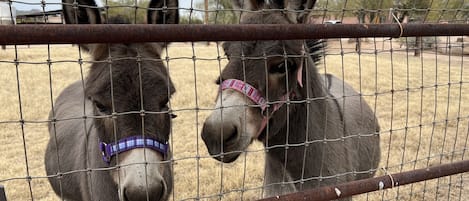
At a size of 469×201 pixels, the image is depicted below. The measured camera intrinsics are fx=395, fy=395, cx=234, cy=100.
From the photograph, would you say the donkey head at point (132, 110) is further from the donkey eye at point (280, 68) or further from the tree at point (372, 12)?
the tree at point (372, 12)

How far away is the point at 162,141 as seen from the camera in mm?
1999

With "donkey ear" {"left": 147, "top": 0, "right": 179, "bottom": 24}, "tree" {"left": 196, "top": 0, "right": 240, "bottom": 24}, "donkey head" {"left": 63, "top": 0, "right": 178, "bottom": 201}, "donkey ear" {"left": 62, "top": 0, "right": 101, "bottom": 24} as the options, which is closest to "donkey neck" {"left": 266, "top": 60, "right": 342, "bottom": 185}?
"tree" {"left": 196, "top": 0, "right": 240, "bottom": 24}

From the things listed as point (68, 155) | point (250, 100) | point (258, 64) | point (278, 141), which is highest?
point (258, 64)

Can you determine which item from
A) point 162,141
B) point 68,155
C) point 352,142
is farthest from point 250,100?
point 68,155

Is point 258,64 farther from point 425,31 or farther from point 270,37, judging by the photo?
point 425,31

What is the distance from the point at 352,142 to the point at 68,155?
93.8 inches

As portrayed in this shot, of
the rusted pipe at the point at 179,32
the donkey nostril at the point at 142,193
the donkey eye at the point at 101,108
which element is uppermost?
the rusted pipe at the point at 179,32

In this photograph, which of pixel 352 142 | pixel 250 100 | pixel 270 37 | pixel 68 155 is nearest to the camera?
pixel 270 37

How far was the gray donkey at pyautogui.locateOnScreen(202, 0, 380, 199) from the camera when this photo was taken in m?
2.07

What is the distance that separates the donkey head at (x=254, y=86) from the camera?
2.04 meters

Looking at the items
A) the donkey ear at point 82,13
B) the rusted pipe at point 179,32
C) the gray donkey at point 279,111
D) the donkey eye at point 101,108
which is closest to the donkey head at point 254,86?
the gray donkey at point 279,111

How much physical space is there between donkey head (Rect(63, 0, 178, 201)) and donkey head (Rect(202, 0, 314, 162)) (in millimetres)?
290

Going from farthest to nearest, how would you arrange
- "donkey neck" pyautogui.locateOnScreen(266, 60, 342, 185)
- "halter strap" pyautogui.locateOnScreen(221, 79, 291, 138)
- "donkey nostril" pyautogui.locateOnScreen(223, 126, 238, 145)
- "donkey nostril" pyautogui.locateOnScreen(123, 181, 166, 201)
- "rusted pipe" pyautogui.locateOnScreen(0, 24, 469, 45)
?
"donkey neck" pyautogui.locateOnScreen(266, 60, 342, 185) < "halter strap" pyautogui.locateOnScreen(221, 79, 291, 138) < "donkey nostril" pyautogui.locateOnScreen(223, 126, 238, 145) < "donkey nostril" pyautogui.locateOnScreen(123, 181, 166, 201) < "rusted pipe" pyautogui.locateOnScreen(0, 24, 469, 45)

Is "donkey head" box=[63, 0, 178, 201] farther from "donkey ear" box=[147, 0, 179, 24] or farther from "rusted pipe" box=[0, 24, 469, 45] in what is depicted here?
"rusted pipe" box=[0, 24, 469, 45]
